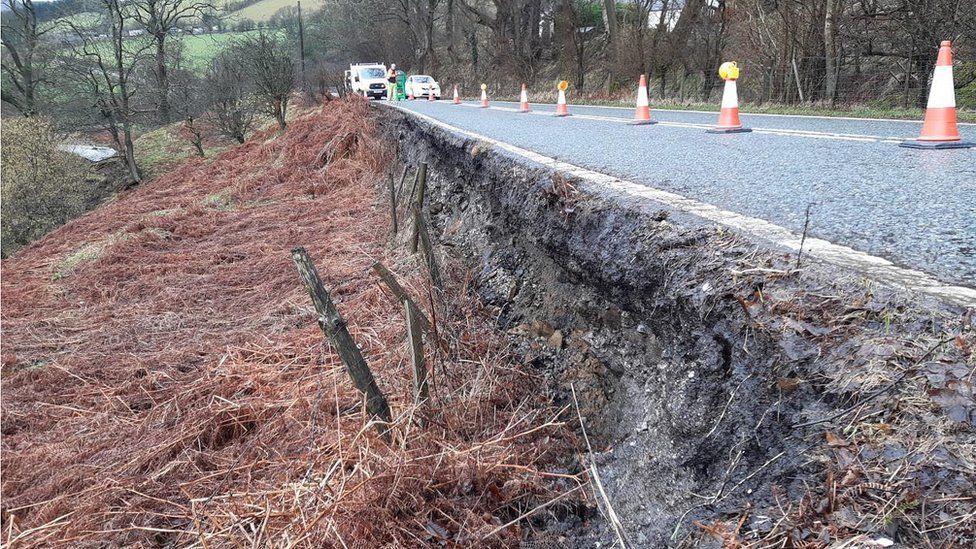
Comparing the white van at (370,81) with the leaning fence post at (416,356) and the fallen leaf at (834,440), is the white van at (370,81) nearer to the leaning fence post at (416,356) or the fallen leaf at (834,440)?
the leaning fence post at (416,356)

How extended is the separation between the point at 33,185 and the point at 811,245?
20.8 m

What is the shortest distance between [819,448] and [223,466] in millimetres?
3103

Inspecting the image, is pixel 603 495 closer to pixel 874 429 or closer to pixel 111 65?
pixel 874 429

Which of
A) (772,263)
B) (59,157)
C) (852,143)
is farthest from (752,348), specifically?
(59,157)

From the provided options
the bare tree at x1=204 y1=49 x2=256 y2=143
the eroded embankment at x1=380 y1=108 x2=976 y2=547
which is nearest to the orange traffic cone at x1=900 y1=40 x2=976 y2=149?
the eroded embankment at x1=380 y1=108 x2=976 y2=547

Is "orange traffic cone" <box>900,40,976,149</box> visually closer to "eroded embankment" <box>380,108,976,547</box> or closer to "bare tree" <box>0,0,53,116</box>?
"eroded embankment" <box>380,108,976,547</box>

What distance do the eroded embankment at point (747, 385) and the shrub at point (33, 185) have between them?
18320 mm

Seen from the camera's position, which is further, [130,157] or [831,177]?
[130,157]

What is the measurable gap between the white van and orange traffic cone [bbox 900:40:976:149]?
23.1 meters

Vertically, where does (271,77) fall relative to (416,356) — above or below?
above

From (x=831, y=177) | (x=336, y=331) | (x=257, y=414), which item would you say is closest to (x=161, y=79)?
(x=257, y=414)

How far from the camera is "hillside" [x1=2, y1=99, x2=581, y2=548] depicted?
2564mm

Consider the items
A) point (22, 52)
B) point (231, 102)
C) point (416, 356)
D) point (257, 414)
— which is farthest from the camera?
point (22, 52)

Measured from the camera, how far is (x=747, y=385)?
5.98 ft
